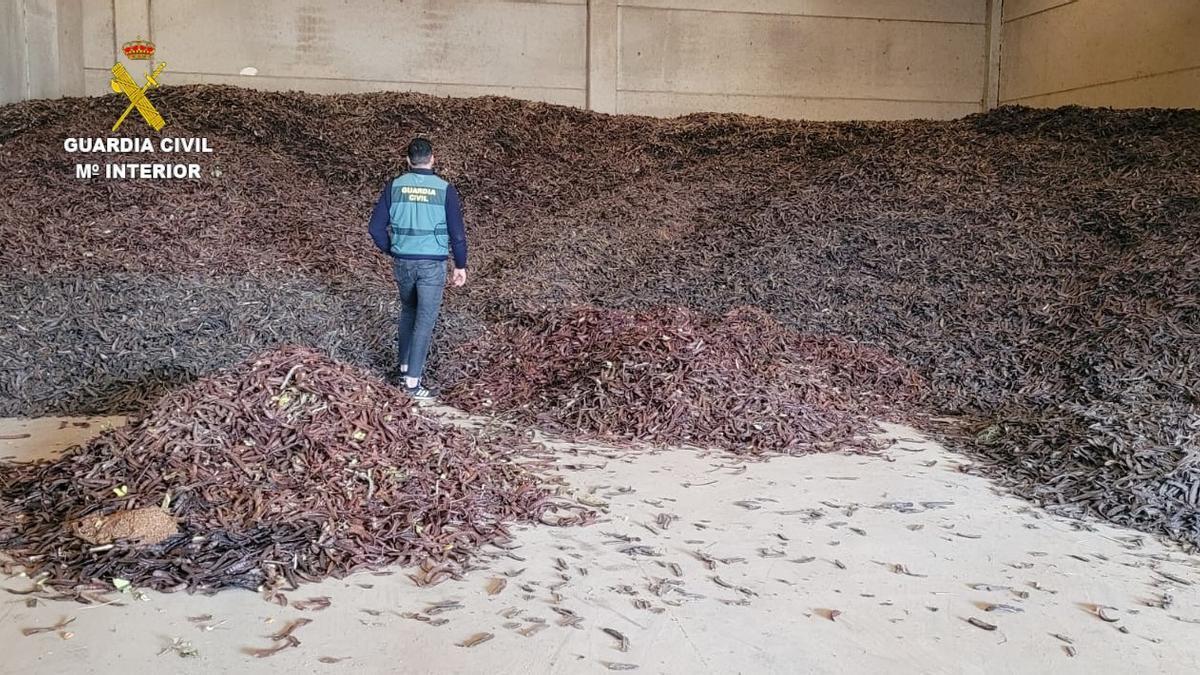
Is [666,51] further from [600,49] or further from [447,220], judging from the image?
[447,220]

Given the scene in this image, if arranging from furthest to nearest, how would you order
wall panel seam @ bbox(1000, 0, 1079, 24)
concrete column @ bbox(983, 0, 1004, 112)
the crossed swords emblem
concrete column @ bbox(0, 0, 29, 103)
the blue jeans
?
concrete column @ bbox(983, 0, 1004, 112), wall panel seam @ bbox(1000, 0, 1079, 24), the crossed swords emblem, concrete column @ bbox(0, 0, 29, 103), the blue jeans

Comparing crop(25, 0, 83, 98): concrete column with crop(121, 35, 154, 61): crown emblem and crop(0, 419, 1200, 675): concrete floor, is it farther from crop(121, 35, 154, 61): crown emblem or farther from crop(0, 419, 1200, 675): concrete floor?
crop(0, 419, 1200, 675): concrete floor

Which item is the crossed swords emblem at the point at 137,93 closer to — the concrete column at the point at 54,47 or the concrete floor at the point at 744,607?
the concrete column at the point at 54,47

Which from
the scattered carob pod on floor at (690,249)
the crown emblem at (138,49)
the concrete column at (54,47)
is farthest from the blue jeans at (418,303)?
the crown emblem at (138,49)

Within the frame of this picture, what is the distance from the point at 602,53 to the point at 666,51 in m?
1.08

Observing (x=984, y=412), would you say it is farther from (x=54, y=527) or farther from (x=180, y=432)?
(x=54, y=527)

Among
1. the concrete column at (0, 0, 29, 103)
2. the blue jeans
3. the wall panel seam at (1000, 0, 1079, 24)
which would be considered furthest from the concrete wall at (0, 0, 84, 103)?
the wall panel seam at (1000, 0, 1079, 24)

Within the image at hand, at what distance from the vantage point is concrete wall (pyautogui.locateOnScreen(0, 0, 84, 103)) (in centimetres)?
1145

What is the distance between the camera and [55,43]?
1249cm

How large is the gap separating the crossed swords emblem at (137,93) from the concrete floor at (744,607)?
31.3 ft

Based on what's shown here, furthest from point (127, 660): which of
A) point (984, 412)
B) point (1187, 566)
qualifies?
point (984, 412)

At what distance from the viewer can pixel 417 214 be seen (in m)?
7.04

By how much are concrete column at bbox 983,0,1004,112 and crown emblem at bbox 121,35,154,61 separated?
44.4 feet

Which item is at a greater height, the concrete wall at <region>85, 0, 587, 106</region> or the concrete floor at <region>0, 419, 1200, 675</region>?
the concrete wall at <region>85, 0, 587, 106</region>
